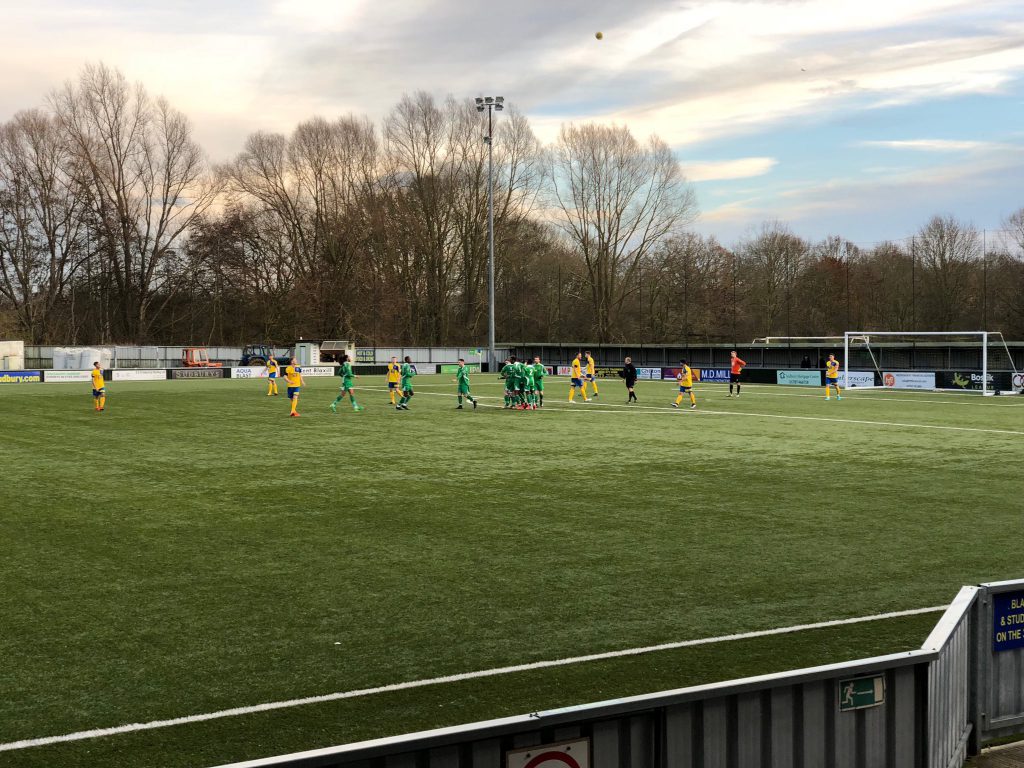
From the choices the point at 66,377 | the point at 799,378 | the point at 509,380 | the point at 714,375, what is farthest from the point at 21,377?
the point at 799,378

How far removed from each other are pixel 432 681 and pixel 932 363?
176ft

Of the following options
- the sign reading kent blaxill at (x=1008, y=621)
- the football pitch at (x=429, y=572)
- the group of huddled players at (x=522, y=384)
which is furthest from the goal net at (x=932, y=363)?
the sign reading kent blaxill at (x=1008, y=621)

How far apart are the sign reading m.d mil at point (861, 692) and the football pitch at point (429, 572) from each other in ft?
5.66

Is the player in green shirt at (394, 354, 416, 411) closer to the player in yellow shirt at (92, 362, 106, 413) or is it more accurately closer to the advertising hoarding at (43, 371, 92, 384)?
the player in yellow shirt at (92, 362, 106, 413)

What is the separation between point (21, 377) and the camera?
5166cm

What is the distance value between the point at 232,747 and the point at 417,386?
41.0 metres

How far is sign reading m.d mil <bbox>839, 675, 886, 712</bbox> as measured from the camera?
447 cm

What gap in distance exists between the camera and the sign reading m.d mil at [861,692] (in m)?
4.47

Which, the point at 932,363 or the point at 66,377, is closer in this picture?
the point at 66,377

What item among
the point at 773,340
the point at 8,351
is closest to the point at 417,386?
the point at 8,351

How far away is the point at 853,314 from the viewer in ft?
225

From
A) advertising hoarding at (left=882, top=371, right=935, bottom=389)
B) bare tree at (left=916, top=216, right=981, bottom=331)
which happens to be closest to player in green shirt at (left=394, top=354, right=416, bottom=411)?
advertising hoarding at (left=882, top=371, right=935, bottom=389)

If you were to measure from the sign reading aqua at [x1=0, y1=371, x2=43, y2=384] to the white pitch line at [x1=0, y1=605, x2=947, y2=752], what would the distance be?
5010 cm

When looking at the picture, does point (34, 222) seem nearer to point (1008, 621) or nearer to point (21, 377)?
point (21, 377)
